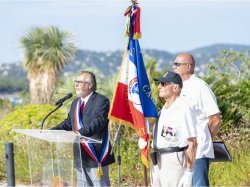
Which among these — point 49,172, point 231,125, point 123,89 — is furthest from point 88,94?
point 231,125

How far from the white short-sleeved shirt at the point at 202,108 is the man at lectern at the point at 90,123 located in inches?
41.2

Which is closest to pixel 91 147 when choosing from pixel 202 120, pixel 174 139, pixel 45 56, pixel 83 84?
pixel 83 84

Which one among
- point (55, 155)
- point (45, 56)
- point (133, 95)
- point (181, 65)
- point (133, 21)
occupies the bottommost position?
point (55, 155)

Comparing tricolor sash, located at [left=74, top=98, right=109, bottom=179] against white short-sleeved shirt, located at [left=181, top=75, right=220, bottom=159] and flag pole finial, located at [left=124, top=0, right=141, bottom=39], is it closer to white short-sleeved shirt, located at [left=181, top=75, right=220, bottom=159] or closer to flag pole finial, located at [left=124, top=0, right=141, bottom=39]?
flag pole finial, located at [left=124, top=0, right=141, bottom=39]

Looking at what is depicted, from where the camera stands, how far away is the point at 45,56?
80.2ft

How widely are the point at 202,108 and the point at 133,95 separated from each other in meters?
0.97

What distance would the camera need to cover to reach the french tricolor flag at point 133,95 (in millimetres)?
9521

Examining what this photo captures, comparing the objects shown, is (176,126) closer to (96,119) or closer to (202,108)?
(202,108)

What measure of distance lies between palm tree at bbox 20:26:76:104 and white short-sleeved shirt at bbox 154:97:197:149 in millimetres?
14577

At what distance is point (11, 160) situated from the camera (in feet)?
32.2

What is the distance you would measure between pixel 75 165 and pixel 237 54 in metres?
9.68

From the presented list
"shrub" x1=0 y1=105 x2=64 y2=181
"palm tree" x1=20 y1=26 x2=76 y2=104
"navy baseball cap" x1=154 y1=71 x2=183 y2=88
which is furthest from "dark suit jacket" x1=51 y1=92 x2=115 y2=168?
"palm tree" x1=20 y1=26 x2=76 y2=104

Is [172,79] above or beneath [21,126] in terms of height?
above

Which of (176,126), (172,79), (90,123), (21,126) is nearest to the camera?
(176,126)
